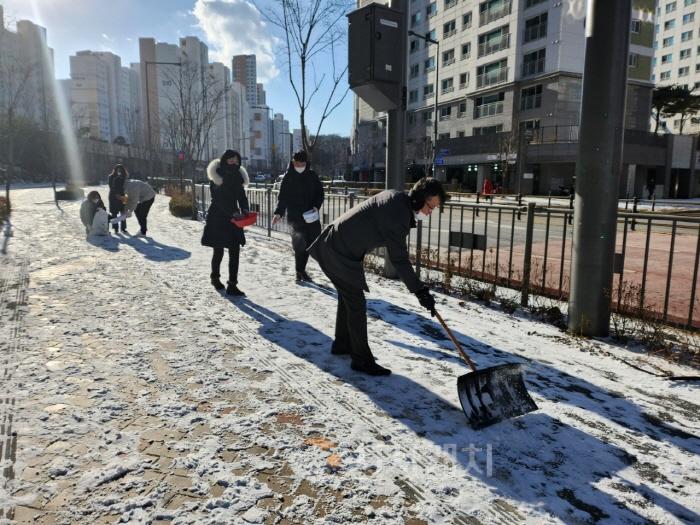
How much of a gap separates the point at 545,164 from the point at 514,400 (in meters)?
39.1

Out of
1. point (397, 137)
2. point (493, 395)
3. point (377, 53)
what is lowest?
point (493, 395)

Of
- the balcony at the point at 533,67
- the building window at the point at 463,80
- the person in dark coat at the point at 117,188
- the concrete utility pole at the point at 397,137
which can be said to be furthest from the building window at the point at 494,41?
the concrete utility pole at the point at 397,137

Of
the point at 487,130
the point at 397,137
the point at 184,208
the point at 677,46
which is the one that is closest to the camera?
the point at 397,137

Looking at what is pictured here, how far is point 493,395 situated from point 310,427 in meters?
1.16

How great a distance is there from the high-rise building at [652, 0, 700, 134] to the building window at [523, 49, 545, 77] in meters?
44.6

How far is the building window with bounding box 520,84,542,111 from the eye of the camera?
39.1m

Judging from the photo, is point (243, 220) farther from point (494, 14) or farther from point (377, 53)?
point (494, 14)

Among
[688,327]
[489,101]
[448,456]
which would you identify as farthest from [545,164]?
[448,456]

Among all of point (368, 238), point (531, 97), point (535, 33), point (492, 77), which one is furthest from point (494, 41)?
point (368, 238)

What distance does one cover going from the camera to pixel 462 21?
152 feet

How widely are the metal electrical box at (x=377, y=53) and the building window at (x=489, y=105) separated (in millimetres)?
39228

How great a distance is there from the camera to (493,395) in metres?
3.14

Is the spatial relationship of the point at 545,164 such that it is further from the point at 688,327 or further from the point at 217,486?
the point at 217,486

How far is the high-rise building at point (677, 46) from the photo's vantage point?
74.2 m
